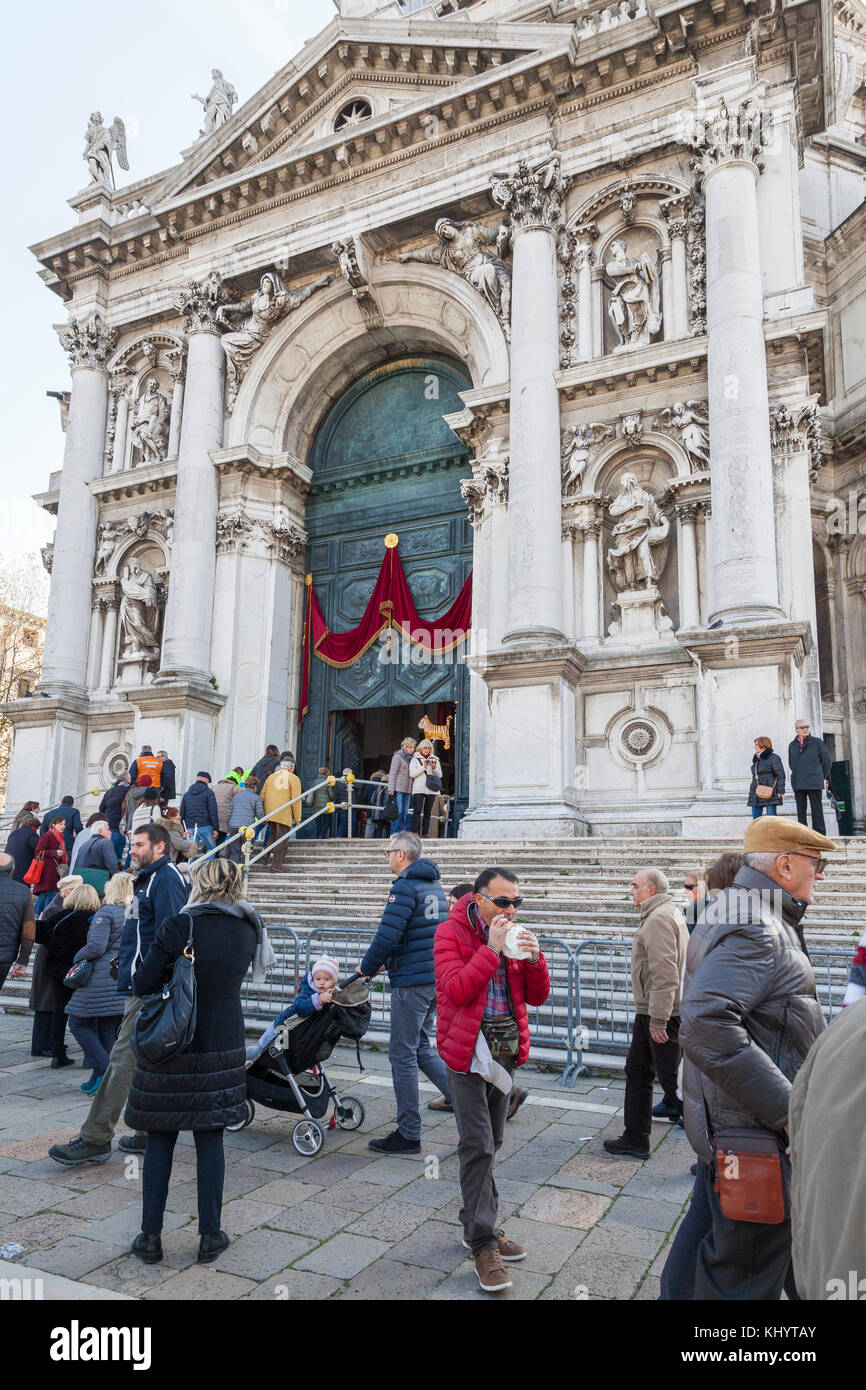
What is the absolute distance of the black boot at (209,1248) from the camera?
13.1 ft

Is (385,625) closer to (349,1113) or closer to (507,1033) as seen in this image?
(349,1113)

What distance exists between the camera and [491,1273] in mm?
3670

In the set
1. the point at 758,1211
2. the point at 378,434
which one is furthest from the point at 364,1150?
the point at 378,434

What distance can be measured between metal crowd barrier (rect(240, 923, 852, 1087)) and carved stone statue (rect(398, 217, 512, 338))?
11765 millimetres

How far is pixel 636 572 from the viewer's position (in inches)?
571

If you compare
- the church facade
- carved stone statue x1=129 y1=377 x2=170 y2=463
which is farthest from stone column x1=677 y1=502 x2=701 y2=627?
carved stone statue x1=129 y1=377 x2=170 y2=463

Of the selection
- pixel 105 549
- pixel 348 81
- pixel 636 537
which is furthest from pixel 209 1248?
pixel 348 81

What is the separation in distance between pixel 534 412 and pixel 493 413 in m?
1.24

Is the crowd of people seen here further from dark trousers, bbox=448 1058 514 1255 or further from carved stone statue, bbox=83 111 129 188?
carved stone statue, bbox=83 111 129 188

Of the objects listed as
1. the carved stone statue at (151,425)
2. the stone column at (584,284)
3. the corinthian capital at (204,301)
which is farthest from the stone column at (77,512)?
the stone column at (584,284)

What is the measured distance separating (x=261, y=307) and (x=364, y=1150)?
17502 mm

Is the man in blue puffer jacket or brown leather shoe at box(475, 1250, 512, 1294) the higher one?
the man in blue puffer jacket

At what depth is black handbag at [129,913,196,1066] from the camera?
4.05 meters

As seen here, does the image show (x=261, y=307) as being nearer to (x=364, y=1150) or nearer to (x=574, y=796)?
(x=574, y=796)
